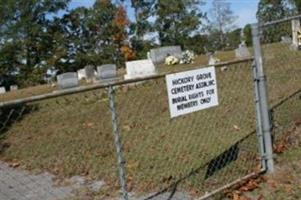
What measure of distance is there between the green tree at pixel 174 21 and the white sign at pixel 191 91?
62257mm

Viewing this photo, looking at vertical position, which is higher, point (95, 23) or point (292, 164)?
point (95, 23)

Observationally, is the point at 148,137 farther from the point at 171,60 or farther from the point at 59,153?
the point at 171,60

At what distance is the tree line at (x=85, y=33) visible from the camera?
64750 mm

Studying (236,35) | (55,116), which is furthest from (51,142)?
(236,35)

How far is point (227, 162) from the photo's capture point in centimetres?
701

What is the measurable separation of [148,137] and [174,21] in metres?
60.8

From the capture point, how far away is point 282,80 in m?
12.8

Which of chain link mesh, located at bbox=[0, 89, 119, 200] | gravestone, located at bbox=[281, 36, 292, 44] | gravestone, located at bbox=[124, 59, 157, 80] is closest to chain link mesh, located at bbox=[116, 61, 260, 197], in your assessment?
chain link mesh, located at bbox=[0, 89, 119, 200]

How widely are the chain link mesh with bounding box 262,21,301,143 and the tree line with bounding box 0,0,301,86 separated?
48.3 meters

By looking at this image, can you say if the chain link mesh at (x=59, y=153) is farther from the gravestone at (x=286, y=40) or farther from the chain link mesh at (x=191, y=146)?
the gravestone at (x=286, y=40)

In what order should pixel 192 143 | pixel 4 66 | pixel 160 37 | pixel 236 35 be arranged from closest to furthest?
1. pixel 192 143
2. pixel 4 66
3. pixel 160 37
4. pixel 236 35

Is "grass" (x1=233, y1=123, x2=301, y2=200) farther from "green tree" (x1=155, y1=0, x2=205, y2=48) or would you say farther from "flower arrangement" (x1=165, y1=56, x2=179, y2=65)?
"green tree" (x1=155, y1=0, x2=205, y2=48)

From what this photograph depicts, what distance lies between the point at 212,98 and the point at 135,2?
65.1 meters

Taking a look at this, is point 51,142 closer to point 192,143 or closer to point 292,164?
point 192,143
